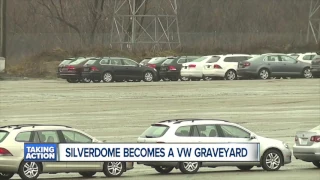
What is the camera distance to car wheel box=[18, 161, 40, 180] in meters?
18.4

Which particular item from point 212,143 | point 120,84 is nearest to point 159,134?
point 212,143

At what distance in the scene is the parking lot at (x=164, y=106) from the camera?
28.0 m

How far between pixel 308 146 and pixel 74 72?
2790 cm

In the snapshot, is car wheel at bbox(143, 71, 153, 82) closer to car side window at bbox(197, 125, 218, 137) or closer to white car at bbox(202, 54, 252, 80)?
white car at bbox(202, 54, 252, 80)

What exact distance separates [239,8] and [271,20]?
4880mm

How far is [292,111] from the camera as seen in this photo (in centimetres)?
3266

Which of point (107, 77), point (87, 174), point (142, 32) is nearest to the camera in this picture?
point (87, 174)

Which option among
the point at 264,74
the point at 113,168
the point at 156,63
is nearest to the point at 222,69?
the point at 264,74

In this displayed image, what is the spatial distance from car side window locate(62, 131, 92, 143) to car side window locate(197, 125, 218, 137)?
8.59ft

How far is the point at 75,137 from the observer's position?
19.2m

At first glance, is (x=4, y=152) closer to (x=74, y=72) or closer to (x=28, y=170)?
(x=28, y=170)

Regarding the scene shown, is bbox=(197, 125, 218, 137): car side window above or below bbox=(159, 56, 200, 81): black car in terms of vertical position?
below

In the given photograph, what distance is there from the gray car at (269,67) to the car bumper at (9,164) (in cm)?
2883

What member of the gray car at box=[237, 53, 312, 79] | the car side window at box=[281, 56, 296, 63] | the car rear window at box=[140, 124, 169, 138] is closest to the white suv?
the car rear window at box=[140, 124, 169, 138]
